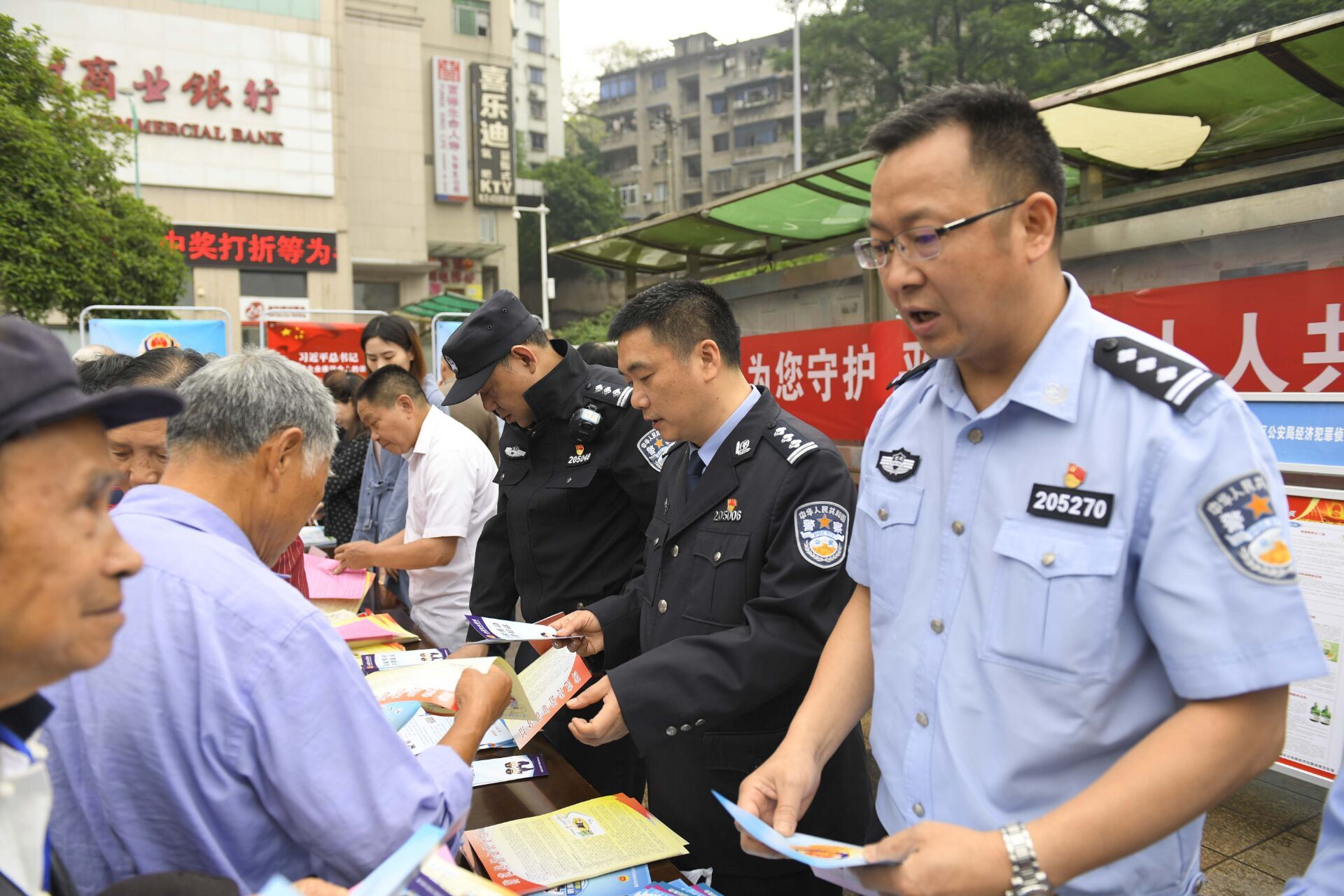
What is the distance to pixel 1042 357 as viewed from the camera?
1.28 metres

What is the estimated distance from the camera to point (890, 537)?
1.46 metres

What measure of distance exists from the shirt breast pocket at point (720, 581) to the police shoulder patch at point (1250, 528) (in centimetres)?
110

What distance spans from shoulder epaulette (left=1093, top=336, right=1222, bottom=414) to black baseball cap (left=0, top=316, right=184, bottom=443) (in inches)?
47.2

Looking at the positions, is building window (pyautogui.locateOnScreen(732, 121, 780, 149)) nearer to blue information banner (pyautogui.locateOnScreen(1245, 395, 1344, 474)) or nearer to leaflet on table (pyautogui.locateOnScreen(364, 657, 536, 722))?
blue information banner (pyautogui.locateOnScreen(1245, 395, 1344, 474))

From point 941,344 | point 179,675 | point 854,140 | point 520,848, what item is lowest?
point 520,848

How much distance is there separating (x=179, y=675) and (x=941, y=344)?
1164mm

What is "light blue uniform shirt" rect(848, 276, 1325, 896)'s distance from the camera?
1063 mm

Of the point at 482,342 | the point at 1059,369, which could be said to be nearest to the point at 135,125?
the point at 482,342

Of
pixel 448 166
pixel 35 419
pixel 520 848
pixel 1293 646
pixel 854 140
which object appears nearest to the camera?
pixel 35 419

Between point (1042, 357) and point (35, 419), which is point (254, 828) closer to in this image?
point (35, 419)

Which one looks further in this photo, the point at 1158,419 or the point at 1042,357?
the point at 1042,357

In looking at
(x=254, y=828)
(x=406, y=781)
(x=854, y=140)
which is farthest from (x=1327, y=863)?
(x=854, y=140)

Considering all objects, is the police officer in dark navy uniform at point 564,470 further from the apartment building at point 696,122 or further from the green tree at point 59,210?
the apartment building at point 696,122

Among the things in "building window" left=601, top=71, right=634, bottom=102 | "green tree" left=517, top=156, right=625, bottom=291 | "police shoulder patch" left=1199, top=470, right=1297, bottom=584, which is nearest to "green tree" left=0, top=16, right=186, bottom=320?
"police shoulder patch" left=1199, top=470, right=1297, bottom=584
